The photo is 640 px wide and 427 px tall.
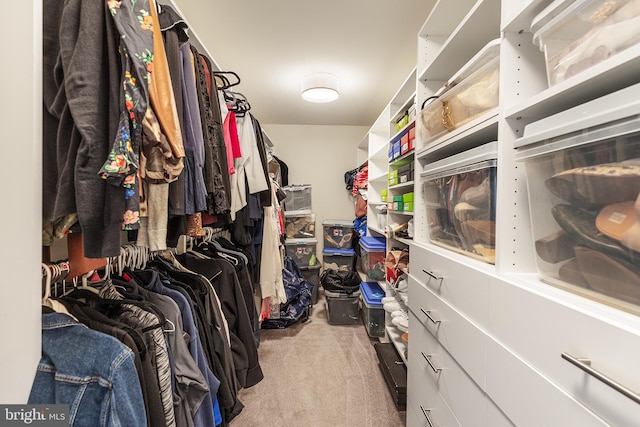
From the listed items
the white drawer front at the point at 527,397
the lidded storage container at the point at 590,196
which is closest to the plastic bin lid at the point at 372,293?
the white drawer front at the point at 527,397

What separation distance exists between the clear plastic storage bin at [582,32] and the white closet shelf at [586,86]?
0.04 m

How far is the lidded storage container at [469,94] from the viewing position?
81 cm

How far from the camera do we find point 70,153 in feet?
1.80

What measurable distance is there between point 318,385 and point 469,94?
186cm

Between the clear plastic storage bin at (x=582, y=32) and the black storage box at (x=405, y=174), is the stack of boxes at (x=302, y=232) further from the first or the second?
the clear plastic storage bin at (x=582, y=32)

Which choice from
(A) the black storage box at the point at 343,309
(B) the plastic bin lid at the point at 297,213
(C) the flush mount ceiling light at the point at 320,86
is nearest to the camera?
(C) the flush mount ceiling light at the point at 320,86

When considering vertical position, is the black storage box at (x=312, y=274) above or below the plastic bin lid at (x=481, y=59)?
below

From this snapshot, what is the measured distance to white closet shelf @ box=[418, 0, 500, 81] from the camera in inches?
35.3

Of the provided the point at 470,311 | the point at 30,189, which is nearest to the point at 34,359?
the point at 30,189

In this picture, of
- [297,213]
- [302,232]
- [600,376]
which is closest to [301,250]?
[302,232]

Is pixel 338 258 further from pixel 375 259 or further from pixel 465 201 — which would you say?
pixel 465 201

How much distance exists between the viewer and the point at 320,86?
86.8 inches

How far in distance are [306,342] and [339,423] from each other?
859 mm

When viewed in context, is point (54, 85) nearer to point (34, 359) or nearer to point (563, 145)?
point (34, 359)
